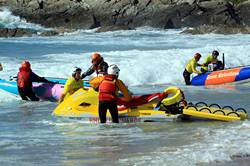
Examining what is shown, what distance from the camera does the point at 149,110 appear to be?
11555 millimetres

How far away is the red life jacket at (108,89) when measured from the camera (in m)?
11.1

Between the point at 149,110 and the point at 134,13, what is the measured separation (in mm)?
44297

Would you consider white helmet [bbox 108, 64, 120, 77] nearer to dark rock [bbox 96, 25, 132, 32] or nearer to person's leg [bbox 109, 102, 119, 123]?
person's leg [bbox 109, 102, 119, 123]

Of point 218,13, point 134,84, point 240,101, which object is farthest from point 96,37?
point 240,101

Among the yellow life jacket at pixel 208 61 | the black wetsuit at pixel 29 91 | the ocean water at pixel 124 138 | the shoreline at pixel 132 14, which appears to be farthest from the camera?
the shoreline at pixel 132 14

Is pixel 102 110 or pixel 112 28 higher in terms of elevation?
pixel 112 28

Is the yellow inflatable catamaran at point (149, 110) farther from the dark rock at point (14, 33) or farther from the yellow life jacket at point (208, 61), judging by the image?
the dark rock at point (14, 33)

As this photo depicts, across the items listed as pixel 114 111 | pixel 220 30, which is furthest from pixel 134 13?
pixel 114 111

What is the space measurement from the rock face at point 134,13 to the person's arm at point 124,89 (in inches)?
1532

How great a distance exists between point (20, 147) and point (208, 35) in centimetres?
3535

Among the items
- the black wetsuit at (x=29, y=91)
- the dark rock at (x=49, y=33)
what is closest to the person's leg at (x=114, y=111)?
the black wetsuit at (x=29, y=91)

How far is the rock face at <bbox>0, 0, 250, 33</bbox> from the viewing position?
51.9 meters

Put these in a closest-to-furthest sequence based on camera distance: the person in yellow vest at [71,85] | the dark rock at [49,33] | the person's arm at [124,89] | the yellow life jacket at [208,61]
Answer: the person's arm at [124,89], the person in yellow vest at [71,85], the yellow life jacket at [208,61], the dark rock at [49,33]

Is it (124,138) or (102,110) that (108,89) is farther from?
(124,138)
